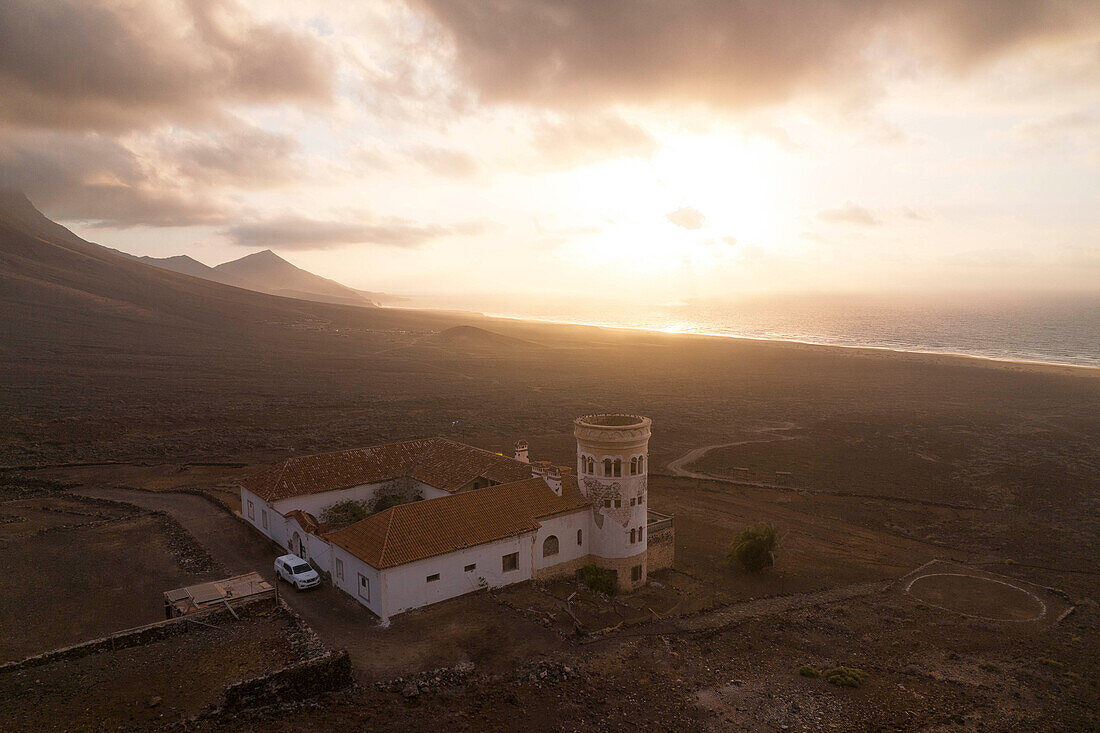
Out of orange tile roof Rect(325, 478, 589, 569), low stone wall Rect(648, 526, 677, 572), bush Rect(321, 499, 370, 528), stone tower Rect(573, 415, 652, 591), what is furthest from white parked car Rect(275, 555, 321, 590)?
low stone wall Rect(648, 526, 677, 572)

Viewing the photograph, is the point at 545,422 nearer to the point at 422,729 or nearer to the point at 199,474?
the point at 199,474

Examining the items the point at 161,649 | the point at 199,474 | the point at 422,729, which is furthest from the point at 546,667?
the point at 199,474

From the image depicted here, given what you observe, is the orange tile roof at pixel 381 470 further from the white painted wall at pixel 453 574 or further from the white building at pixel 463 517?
the white painted wall at pixel 453 574

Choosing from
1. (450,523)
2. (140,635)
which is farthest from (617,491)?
(140,635)

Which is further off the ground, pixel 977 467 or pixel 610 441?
pixel 610 441

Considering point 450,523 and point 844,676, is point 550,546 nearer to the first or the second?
point 450,523

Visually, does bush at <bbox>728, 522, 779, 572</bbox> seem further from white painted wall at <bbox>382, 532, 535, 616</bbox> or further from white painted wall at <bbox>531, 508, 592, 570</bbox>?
white painted wall at <bbox>382, 532, 535, 616</bbox>
